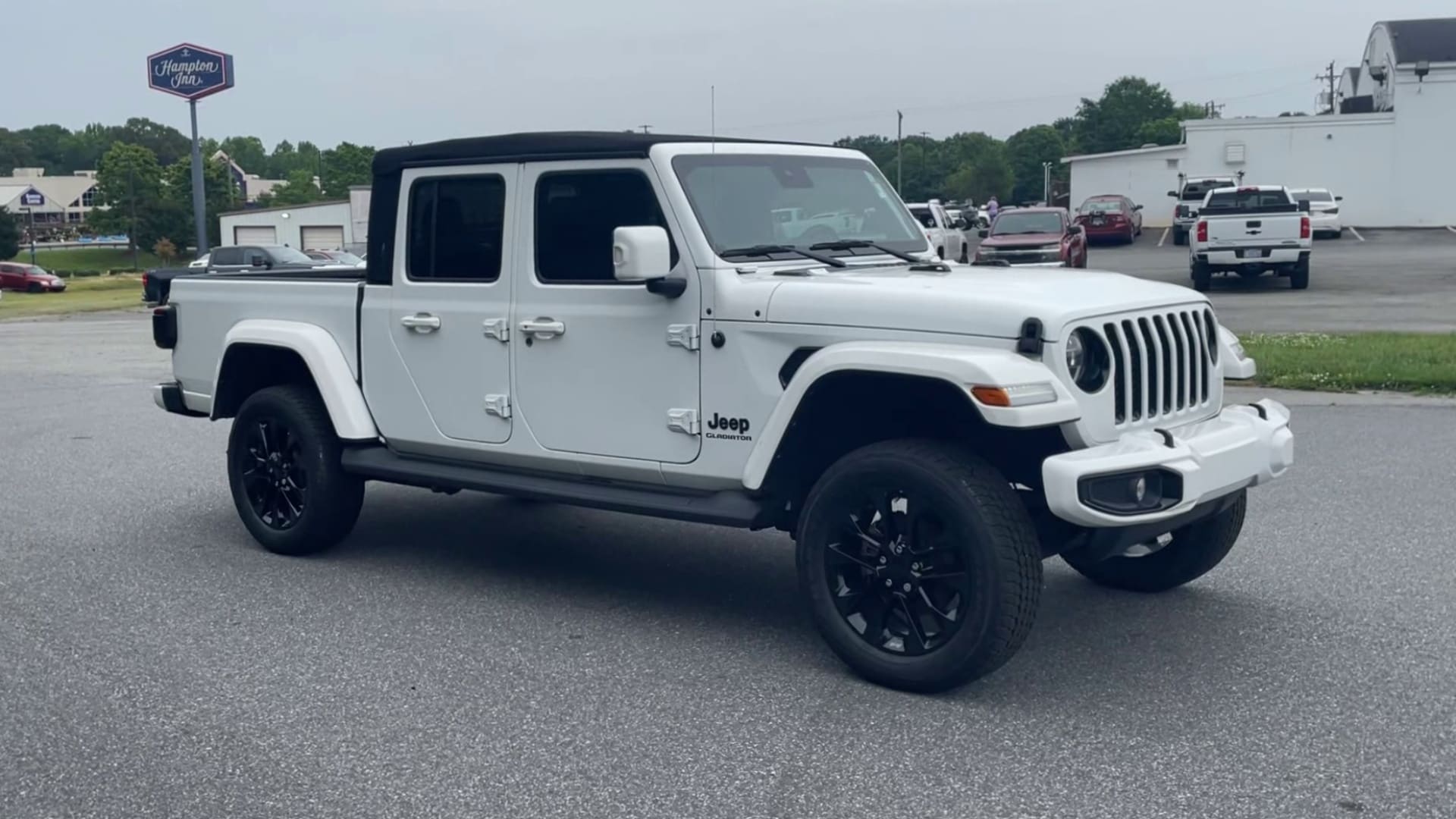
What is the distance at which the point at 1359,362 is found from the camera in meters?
13.9

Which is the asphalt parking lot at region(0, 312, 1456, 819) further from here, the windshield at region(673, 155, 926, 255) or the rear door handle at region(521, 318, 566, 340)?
the windshield at region(673, 155, 926, 255)

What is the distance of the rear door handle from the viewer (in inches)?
246

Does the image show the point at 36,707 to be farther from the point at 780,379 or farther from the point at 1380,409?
the point at 1380,409

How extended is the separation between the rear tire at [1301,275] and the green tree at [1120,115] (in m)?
98.2

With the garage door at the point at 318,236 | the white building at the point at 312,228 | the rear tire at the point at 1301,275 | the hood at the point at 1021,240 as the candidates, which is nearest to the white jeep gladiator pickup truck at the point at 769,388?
the hood at the point at 1021,240

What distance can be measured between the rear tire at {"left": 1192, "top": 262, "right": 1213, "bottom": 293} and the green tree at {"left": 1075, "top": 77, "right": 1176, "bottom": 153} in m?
98.3

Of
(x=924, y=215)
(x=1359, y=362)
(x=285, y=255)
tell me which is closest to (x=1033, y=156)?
(x=285, y=255)

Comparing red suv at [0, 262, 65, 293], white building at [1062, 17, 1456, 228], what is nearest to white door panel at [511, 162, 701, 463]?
white building at [1062, 17, 1456, 228]

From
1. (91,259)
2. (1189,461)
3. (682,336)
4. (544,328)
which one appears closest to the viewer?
(1189,461)

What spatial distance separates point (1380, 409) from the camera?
11.8 metres

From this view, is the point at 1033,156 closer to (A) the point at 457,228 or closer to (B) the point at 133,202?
(B) the point at 133,202

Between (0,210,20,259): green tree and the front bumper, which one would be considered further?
(0,210,20,259): green tree

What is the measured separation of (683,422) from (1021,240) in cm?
2235

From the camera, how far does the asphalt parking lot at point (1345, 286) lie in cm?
2006
